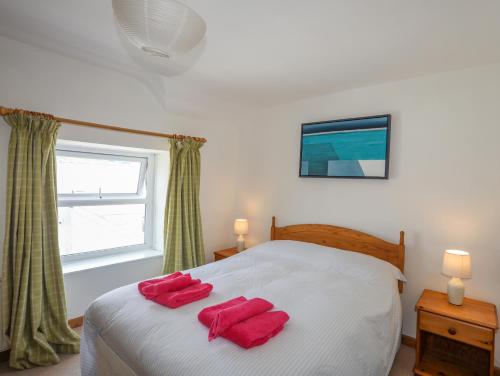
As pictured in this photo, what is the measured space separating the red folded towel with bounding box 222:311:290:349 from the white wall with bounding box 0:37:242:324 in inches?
74.0

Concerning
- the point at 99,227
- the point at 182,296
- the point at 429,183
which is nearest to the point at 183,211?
the point at 99,227

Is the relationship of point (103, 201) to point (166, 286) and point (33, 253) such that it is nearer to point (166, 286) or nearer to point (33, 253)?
point (33, 253)

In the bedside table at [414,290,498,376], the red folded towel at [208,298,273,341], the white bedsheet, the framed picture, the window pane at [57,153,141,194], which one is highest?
the framed picture

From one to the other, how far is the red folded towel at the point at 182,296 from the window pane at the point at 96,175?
1.71 meters

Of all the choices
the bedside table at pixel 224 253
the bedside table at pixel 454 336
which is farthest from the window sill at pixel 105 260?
the bedside table at pixel 454 336

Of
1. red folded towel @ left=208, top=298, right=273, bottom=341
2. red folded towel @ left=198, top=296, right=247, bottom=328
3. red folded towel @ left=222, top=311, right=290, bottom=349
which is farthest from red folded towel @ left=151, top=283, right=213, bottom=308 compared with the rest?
red folded towel @ left=222, top=311, right=290, bottom=349

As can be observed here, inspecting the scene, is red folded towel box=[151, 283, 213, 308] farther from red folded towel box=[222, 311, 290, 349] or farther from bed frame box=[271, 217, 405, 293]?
bed frame box=[271, 217, 405, 293]

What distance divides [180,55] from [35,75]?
163 cm

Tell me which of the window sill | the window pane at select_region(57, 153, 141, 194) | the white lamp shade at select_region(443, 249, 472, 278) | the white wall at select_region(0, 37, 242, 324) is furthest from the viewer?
the window pane at select_region(57, 153, 141, 194)

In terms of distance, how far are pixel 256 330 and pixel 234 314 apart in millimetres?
149

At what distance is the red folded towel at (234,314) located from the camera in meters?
1.27

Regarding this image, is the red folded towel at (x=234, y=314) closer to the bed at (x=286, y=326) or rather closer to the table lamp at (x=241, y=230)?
the bed at (x=286, y=326)

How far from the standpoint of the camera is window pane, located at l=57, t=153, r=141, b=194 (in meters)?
2.64

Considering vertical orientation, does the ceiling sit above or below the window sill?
above
